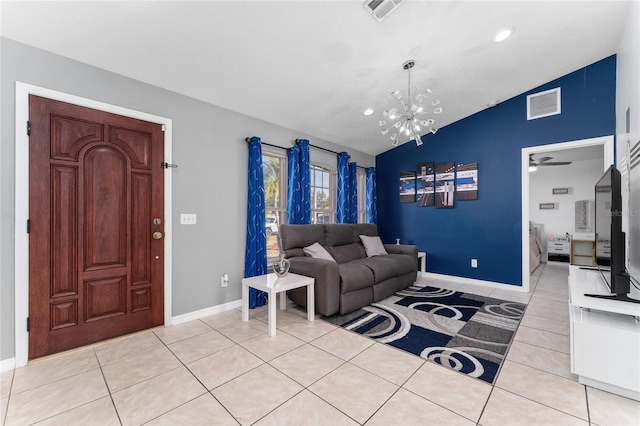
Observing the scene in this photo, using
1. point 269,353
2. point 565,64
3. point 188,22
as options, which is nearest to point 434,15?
point 188,22

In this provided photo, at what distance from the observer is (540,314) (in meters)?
2.99

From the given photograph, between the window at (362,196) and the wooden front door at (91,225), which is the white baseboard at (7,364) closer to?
the wooden front door at (91,225)

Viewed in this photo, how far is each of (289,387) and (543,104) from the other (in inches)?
184

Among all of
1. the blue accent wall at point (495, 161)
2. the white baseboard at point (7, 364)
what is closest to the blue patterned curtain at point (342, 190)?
the blue accent wall at point (495, 161)

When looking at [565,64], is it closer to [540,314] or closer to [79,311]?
[540,314]

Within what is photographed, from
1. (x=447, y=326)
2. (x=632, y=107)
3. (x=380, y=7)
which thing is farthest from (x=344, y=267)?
(x=632, y=107)

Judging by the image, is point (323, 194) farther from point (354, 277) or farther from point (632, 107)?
point (632, 107)

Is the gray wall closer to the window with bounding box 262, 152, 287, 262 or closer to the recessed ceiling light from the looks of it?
the window with bounding box 262, 152, 287, 262

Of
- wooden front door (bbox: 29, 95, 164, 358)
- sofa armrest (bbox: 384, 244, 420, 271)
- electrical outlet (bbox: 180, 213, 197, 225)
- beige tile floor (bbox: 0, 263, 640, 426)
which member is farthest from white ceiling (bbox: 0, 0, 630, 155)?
beige tile floor (bbox: 0, 263, 640, 426)

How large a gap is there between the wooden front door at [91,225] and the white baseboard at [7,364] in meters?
0.10

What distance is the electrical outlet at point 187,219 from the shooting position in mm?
2847

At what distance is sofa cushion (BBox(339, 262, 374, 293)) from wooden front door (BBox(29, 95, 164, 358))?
1882mm

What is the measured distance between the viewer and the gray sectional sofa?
291 cm

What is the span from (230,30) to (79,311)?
264cm
